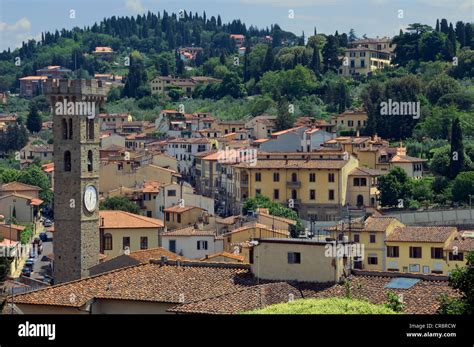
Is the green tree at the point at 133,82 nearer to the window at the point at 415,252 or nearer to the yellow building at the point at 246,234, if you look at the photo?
the yellow building at the point at 246,234

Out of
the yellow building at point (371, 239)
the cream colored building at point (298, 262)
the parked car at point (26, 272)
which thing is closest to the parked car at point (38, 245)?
the parked car at point (26, 272)

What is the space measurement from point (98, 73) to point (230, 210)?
64679 mm

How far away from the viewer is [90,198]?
29.6 m

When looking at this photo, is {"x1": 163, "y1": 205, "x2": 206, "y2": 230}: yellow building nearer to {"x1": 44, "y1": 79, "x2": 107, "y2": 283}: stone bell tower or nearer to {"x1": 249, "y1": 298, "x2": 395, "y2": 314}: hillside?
{"x1": 44, "y1": 79, "x2": 107, "y2": 283}: stone bell tower

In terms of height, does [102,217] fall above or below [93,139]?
below

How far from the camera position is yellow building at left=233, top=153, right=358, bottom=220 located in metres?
44.5

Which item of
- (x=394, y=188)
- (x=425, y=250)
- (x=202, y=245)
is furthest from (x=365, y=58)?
(x=425, y=250)

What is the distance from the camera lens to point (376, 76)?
2936 inches

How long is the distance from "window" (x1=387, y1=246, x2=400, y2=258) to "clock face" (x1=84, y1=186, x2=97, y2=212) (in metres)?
7.10

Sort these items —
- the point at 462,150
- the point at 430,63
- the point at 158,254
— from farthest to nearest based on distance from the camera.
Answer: the point at 430,63 → the point at 462,150 → the point at 158,254

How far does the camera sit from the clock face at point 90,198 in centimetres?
2931

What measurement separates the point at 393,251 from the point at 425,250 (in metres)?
0.85
